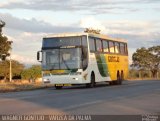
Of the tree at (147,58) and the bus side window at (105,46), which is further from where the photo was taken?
the tree at (147,58)

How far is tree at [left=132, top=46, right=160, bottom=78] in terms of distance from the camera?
9706cm

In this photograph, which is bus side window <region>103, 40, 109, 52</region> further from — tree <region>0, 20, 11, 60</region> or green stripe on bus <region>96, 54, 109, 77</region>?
tree <region>0, 20, 11, 60</region>

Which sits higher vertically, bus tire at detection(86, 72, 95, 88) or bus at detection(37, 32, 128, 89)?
bus at detection(37, 32, 128, 89)

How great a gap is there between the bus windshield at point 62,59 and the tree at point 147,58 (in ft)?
205

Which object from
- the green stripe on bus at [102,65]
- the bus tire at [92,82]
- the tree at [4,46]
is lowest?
the bus tire at [92,82]

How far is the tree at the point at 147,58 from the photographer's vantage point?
97.1 m

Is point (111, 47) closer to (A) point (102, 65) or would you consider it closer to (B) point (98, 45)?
(A) point (102, 65)

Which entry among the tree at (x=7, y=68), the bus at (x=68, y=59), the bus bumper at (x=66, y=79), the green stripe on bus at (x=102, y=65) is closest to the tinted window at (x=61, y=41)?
the bus at (x=68, y=59)

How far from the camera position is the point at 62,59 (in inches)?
1346

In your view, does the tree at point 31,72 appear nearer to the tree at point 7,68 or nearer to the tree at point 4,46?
the tree at point 7,68

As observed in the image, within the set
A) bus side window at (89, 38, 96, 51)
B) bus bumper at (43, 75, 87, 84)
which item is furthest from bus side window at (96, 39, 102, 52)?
bus bumper at (43, 75, 87, 84)

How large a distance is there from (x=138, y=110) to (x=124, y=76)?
27.1 m

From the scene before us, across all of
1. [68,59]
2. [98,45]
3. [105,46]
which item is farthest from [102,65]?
[68,59]

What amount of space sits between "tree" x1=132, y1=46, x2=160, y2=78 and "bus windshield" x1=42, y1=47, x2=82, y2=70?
62.5 metres
